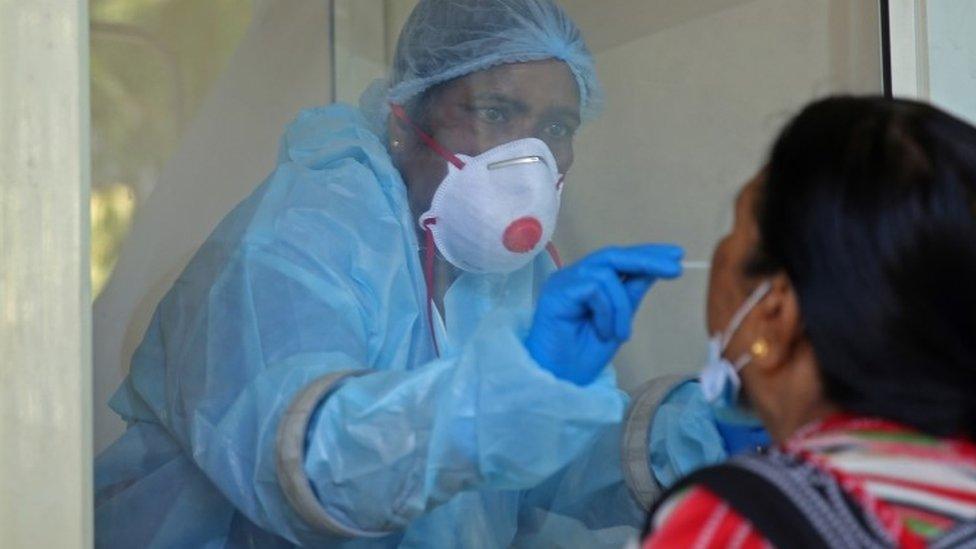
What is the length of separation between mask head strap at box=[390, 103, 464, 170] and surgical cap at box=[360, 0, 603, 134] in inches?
0.4

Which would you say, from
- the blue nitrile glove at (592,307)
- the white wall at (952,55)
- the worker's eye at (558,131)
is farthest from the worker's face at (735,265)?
the white wall at (952,55)

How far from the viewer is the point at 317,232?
1513 millimetres

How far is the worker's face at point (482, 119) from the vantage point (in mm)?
1634

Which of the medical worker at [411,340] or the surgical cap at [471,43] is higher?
the surgical cap at [471,43]

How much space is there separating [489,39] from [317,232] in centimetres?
34

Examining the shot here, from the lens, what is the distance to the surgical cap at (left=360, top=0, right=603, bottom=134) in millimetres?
1647

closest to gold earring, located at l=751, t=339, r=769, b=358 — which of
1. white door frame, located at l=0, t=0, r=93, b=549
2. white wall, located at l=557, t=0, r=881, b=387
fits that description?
white door frame, located at l=0, t=0, r=93, b=549

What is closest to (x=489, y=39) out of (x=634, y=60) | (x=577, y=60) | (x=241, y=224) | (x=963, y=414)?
(x=577, y=60)

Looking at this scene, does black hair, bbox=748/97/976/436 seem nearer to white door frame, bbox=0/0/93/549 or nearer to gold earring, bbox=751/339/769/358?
gold earring, bbox=751/339/769/358

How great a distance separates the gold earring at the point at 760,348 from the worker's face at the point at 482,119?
0.67 meters

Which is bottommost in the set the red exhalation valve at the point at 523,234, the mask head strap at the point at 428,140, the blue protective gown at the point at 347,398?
the blue protective gown at the point at 347,398

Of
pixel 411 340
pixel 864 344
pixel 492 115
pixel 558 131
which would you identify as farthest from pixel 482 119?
pixel 864 344

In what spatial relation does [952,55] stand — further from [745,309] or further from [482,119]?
[745,309]

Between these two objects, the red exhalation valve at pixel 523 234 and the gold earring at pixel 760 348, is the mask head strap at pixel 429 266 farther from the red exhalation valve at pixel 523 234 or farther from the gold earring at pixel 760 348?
the gold earring at pixel 760 348
